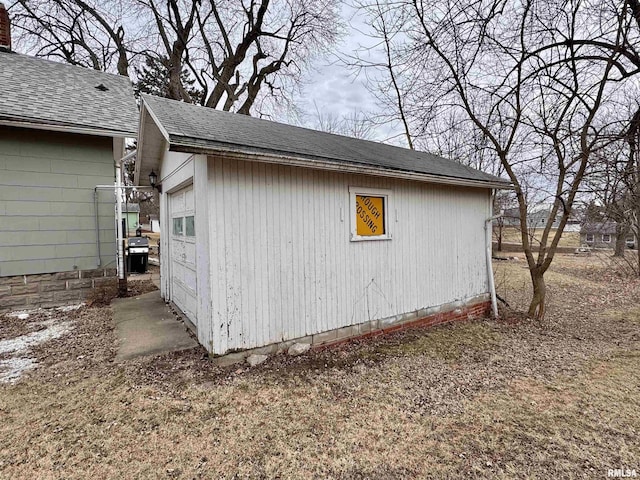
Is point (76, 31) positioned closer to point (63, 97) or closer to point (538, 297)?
point (63, 97)

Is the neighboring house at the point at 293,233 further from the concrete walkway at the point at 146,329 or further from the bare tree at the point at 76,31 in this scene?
the bare tree at the point at 76,31

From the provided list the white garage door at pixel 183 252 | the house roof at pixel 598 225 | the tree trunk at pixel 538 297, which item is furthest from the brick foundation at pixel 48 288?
the house roof at pixel 598 225

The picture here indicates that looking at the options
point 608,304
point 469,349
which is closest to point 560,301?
point 608,304

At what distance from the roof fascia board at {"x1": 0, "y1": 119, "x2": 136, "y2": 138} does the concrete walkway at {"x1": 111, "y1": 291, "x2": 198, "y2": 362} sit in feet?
10.2

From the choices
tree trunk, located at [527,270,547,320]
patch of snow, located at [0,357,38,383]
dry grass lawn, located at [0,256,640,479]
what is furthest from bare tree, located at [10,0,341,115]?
patch of snow, located at [0,357,38,383]

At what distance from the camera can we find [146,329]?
178 inches

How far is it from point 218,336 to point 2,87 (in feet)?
21.8

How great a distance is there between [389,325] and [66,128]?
252 inches

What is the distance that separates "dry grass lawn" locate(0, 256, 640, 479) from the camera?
7.25ft

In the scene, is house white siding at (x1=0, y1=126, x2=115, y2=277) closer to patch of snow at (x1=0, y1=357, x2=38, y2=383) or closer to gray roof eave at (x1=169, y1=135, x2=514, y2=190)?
patch of snow at (x1=0, y1=357, x2=38, y2=383)

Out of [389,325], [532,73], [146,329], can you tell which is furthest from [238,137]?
[532,73]

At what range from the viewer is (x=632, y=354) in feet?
14.8

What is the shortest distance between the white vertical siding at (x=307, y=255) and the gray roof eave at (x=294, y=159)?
0.26 m

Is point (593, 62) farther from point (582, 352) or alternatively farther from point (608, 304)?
point (608, 304)
